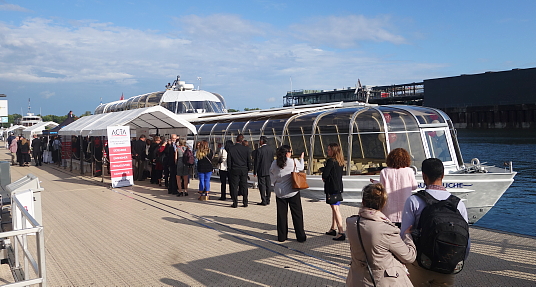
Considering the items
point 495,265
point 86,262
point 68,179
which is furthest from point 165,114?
point 495,265

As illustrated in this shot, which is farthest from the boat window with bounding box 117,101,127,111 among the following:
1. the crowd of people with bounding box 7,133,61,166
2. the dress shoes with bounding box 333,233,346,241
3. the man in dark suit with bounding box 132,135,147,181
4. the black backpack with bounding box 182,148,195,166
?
the dress shoes with bounding box 333,233,346,241

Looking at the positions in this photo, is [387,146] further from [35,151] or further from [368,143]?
[35,151]

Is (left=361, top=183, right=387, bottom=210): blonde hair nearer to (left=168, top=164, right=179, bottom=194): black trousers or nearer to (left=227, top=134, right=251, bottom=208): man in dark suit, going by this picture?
(left=227, top=134, right=251, bottom=208): man in dark suit

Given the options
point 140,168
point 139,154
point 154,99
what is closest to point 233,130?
point 139,154

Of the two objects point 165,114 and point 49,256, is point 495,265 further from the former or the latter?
point 165,114

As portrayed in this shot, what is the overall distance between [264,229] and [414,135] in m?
5.92

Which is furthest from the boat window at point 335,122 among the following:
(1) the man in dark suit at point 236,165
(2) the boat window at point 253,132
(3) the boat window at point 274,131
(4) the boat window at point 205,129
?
(4) the boat window at point 205,129

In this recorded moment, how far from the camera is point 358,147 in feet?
41.4

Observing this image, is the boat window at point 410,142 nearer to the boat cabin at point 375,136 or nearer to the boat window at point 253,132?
the boat cabin at point 375,136

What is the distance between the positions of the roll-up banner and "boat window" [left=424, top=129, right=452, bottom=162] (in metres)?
10.2

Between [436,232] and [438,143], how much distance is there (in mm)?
9667

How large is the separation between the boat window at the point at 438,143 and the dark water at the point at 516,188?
5238mm

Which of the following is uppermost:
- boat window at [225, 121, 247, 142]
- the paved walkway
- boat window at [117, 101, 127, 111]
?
boat window at [117, 101, 127, 111]

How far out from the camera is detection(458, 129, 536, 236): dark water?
16.6 metres
